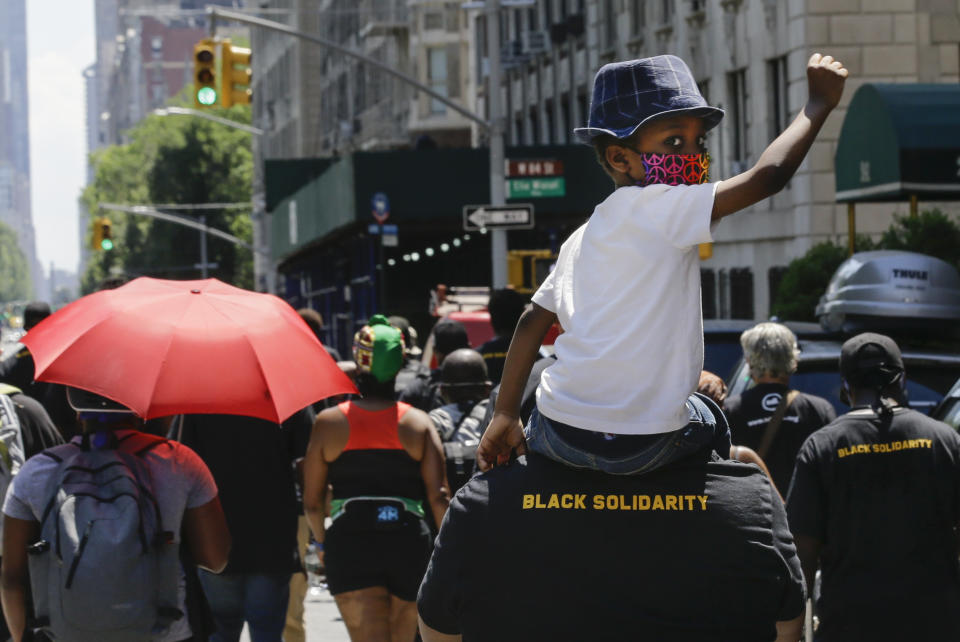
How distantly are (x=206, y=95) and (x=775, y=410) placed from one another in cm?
1660

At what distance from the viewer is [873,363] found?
250 inches

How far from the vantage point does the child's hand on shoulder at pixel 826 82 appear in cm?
330

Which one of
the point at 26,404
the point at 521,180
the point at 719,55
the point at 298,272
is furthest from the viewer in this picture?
the point at 298,272

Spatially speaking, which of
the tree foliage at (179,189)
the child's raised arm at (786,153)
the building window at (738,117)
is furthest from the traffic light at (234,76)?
the tree foliage at (179,189)

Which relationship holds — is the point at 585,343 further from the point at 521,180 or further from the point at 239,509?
the point at 521,180

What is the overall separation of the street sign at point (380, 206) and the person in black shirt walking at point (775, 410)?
25.2 m

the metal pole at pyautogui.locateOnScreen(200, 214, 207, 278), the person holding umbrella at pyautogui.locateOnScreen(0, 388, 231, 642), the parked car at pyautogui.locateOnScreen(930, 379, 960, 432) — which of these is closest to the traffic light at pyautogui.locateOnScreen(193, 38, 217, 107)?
the parked car at pyautogui.locateOnScreen(930, 379, 960, 432)

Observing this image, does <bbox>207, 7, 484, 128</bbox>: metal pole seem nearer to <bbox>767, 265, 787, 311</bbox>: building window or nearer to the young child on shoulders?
<bbox>767, 265, 787, 311</bbox>: building window

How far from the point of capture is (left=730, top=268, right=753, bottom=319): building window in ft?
96.5

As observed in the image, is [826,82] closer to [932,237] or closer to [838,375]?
[838,375]

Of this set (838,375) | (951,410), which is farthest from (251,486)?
(838,375)

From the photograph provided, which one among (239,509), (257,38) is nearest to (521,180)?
(239,509)

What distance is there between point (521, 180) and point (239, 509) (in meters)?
18.1

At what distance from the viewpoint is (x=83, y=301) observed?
6.38 meters
